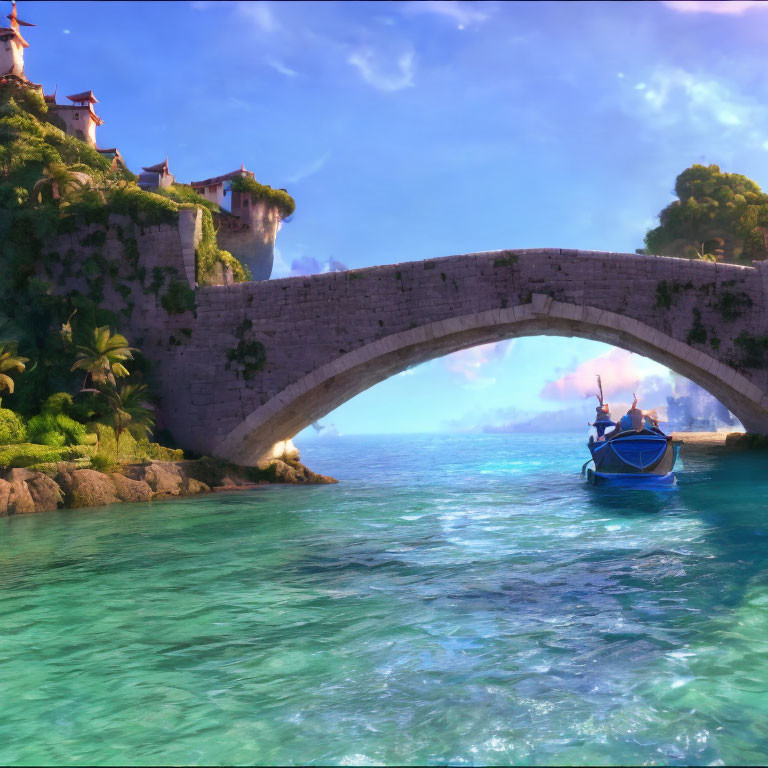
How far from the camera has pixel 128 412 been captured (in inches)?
662

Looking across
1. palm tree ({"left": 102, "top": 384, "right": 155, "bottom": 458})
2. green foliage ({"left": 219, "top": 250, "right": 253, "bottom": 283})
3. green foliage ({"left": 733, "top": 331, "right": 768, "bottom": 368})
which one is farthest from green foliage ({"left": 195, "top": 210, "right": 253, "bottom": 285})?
green foliage ({"left": 733, "top": 331, "right": 768, "bottom": 368})

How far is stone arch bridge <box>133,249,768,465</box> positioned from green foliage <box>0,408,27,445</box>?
385 centimetres

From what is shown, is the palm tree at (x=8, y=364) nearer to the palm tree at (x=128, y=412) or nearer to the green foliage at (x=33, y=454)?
the green foliage at (x=33, y=454)

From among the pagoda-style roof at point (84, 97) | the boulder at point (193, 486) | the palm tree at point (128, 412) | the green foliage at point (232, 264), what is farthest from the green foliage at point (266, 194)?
the boulder at point (193, 486)

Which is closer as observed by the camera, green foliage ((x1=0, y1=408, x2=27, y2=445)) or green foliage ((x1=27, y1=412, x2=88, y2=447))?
green foliage ((x1=0, y1=408, x2=27, y2=445))

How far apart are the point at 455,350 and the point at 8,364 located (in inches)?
439

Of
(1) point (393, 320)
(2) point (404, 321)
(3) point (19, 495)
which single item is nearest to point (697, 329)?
(2) point (404, 321)

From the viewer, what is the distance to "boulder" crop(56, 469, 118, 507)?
1427 centimetres

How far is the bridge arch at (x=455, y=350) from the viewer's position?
1780 centimetres

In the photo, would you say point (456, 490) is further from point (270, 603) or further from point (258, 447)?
point (270, 603)

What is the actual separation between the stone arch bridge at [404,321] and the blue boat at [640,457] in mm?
3446

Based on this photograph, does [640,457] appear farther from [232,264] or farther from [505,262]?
[232,264]

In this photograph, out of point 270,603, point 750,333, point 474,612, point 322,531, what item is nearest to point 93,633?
point 270,603

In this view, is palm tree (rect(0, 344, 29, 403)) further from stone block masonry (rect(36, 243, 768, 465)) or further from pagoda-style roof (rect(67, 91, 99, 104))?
pagoda-style roof (rect(67, 91, 99, 104))
